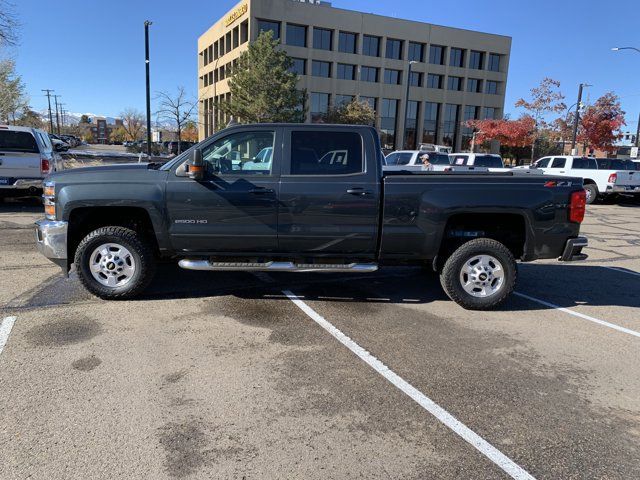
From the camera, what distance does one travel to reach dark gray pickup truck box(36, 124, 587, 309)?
17.4 feet

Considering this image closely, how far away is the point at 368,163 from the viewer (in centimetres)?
543

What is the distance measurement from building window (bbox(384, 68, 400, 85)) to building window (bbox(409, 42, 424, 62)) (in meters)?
2.55

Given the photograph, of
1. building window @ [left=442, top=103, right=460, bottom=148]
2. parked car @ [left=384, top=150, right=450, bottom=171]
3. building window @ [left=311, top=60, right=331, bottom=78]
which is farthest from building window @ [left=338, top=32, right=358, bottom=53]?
parked car @ [left=384, top=150, right=450, bottom=171]

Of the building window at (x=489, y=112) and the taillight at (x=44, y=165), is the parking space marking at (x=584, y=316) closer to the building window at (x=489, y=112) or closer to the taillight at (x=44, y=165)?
the taillight at (x=44, y=165)

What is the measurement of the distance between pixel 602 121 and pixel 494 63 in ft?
76.9

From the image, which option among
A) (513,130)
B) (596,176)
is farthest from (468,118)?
(596,176)

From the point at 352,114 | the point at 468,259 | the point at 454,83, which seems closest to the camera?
the point at 468,259

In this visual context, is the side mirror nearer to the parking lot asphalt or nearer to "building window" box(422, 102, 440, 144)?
the parking lot asphalt

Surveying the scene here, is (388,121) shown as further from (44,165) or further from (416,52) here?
(44,165)

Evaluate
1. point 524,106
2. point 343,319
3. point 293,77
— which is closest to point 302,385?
point 343,319

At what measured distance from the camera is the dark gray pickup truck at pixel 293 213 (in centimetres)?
530

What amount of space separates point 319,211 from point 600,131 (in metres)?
43.1

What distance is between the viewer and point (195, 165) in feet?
16.5

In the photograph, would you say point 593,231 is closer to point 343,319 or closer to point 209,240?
point 343,319
